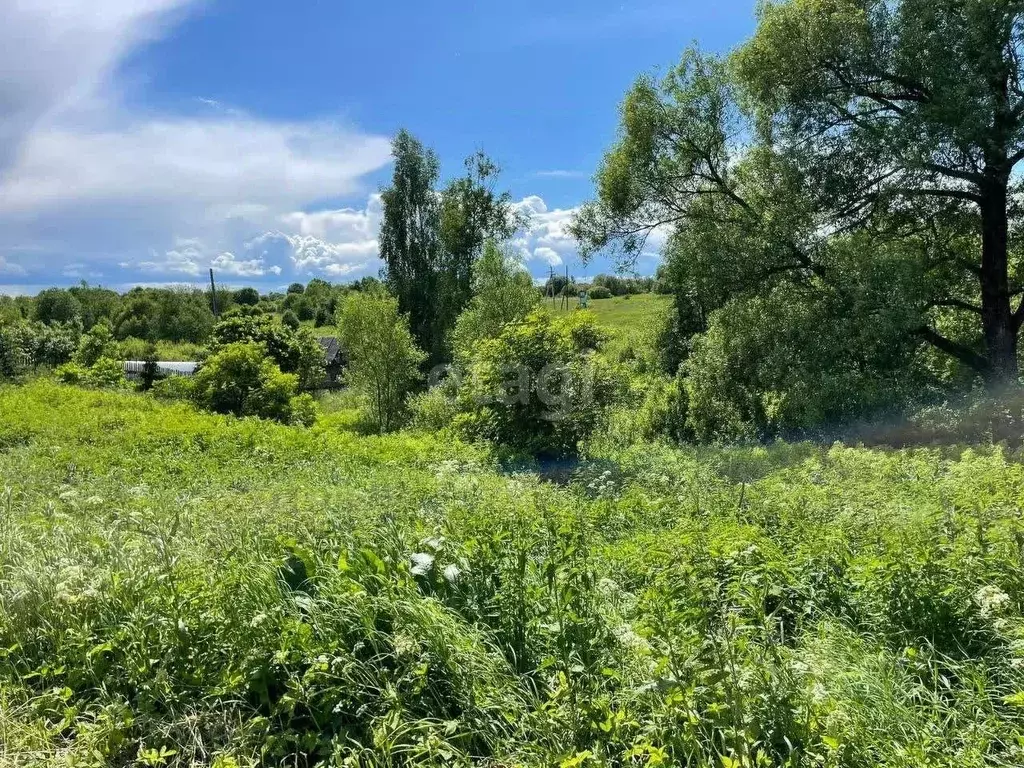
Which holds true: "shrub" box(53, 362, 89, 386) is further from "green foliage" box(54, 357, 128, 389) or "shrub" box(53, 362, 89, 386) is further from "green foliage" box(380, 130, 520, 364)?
"green foliage" box(380, 130, 520, 364)

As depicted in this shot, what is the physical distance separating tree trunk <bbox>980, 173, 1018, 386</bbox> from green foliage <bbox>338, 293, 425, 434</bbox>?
16066 millimetres

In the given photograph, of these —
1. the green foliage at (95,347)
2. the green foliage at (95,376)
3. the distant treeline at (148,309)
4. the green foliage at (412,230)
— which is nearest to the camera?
the green foliage at (95,376)

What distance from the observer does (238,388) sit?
66.7 ft

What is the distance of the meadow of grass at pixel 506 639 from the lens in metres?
2.26

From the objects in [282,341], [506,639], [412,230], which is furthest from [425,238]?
[506,639]

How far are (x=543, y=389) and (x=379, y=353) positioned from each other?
11059mm

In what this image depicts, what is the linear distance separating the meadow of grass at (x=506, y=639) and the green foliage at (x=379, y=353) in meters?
16.5

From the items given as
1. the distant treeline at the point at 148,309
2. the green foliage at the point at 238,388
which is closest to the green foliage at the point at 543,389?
the green foliage at the point at 238,388

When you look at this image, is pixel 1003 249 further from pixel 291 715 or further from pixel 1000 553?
pixel 291 715

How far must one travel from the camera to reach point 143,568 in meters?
3.24

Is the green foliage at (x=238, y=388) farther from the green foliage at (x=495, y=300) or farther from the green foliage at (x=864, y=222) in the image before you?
the green foliage at (x=864, y=222)

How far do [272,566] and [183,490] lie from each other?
14.5ft

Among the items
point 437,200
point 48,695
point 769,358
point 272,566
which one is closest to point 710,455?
point 769,358

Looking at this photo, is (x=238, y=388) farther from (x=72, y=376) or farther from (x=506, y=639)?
(x=506, y=639)
